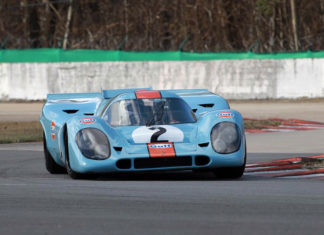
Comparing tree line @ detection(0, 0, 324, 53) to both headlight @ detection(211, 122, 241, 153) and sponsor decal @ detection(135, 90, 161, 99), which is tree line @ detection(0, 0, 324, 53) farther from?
headlight @ detection(211, 122, 241, 153)

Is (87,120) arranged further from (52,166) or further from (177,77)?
(177,77)

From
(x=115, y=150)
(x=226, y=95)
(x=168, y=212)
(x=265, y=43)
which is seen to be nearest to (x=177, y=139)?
(x=115, y=150)

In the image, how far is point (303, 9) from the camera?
41.5 m

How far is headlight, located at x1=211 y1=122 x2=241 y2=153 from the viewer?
26.4 ft

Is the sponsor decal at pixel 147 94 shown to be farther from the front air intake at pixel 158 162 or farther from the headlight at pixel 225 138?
the front air intake at pixel 158 162

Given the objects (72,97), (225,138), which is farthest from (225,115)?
(72,97)

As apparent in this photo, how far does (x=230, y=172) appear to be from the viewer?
8.24 metres

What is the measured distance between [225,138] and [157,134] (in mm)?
696

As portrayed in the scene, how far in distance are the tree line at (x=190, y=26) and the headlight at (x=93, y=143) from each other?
67.4 ft

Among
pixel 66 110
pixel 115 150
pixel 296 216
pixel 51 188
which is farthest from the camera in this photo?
pixel 66 110

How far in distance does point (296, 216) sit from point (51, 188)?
8.42 ft

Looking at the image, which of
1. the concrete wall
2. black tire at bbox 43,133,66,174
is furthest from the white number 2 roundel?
the concrete wall

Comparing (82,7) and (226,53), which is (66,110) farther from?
(82,7)

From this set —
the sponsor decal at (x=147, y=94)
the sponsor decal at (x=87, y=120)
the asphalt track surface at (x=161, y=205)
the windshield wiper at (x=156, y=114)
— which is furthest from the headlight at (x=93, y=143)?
the sponsor decal at (x=147, y=94)
